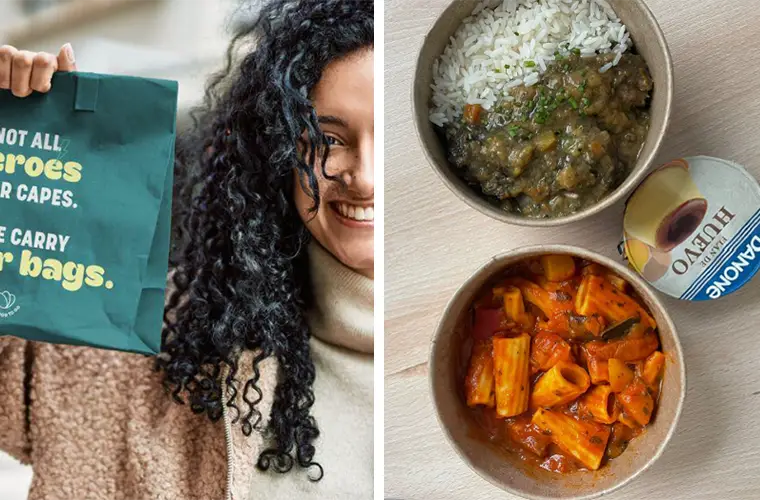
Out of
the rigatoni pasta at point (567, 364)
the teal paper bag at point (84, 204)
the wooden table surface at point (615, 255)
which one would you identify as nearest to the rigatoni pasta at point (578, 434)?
the rigatoni pasta at point (567, 364)

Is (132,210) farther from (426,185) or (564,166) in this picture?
(564,166)

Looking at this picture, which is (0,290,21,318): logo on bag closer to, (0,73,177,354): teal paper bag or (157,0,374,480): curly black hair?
(0,73,177,354): teal paper bag

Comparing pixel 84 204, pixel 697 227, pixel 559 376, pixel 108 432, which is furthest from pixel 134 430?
pixel 697 227

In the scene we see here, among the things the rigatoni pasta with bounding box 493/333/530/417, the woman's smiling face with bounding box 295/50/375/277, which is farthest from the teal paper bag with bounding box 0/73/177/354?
the rigatoni pasta with bounding box 493/333/530/417

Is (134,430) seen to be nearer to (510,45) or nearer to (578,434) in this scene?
(578,434)

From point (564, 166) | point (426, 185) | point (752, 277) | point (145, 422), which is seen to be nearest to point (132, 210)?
point (145, 422)

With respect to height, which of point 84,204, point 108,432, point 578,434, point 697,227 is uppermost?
point 697,227

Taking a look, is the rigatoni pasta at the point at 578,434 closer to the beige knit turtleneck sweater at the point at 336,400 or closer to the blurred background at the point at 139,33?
the beige knit turtleneck sweater at the point at 336,400
